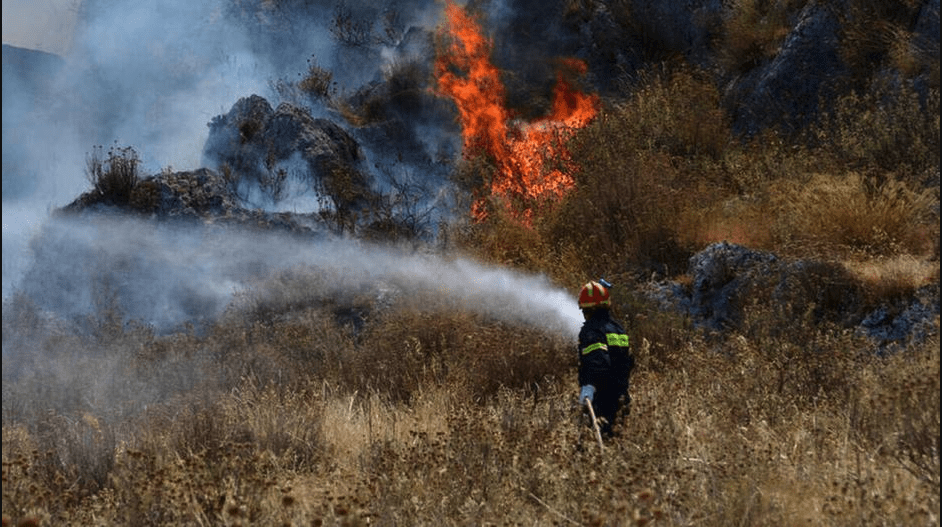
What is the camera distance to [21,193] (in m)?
17.3

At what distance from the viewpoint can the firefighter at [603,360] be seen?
5660 mm

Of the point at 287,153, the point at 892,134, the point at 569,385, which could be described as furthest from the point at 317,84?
the point at 569,385

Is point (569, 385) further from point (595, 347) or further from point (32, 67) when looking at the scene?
point (32, 67)

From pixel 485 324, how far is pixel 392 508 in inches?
195

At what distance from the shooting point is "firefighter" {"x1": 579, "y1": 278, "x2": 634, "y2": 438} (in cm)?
566

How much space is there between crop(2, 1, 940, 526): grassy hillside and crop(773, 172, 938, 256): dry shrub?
30 millimetres

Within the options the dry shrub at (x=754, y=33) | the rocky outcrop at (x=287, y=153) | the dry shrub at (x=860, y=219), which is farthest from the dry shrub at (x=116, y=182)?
the dry shrub at (x=754, y=33)

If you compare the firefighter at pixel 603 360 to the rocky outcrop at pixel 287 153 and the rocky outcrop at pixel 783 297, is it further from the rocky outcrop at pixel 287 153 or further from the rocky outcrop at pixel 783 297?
the rocky outcrop at pixel 287 153

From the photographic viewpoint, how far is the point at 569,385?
287 inches

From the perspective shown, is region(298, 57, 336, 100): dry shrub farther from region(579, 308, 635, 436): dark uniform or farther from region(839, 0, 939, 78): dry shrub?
region(579, 308, 635, 436): dark uniform

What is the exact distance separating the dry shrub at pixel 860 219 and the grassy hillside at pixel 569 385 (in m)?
0.03

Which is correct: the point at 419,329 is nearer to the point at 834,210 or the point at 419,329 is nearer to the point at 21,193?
the point at 834,210

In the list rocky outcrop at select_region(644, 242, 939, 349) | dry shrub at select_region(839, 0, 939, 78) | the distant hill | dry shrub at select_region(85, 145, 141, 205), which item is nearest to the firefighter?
rocky outcrop at select_region(644, 242, 939, 349)

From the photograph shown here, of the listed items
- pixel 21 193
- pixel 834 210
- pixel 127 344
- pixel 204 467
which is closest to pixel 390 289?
pixel 127 344
